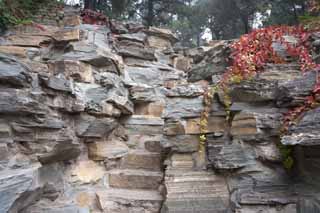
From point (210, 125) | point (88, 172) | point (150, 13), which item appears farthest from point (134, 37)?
point (150, 13)

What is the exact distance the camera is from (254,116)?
289 centimetres

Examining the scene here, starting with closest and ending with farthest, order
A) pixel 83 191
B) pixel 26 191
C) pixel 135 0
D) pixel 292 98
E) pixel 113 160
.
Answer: pixel 26 191 < pixel 292 98 < pixel 83 191 < pixel 113 160 < pixel 135 0

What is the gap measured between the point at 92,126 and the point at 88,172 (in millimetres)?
553

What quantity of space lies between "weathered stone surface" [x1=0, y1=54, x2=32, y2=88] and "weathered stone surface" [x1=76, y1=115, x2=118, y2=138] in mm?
928

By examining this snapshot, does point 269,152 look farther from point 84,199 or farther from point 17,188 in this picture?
point 17,188

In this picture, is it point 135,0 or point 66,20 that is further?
point 135,0

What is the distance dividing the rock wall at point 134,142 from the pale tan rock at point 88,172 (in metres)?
0.01

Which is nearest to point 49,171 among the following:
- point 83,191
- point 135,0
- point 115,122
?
point 83,191

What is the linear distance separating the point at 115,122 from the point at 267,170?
208 cm

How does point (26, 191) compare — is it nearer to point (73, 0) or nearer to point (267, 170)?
point (267, 170)

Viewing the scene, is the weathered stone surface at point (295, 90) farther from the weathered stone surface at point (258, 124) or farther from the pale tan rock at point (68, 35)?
the pale tan rock at point (68, 35)

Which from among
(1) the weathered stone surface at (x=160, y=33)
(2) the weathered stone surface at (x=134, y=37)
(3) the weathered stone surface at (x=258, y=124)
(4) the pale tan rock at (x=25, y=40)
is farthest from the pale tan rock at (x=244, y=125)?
(1) the weathered stone surface at (x=160, y=33)

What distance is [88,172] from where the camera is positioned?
11.9 feet

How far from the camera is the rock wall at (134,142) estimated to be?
2.61 meters
